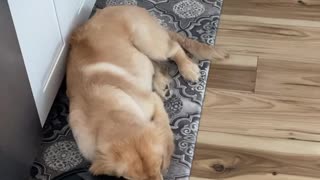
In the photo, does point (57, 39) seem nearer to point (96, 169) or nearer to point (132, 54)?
point (132, 54)

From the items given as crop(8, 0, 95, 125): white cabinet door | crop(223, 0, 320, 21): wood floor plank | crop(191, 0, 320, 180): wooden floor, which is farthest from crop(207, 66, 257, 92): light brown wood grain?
crop(8, 0, 95, 125): white cabinet door

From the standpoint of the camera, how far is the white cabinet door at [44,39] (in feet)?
5.31

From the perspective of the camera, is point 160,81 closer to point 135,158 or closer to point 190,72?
point 190,72

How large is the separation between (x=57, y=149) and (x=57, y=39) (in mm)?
367

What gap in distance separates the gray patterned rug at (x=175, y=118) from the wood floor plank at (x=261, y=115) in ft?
0.17

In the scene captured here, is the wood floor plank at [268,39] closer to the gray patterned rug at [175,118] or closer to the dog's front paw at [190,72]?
the gray patterned rug at [175,118]

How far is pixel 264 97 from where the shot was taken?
6.67 feet

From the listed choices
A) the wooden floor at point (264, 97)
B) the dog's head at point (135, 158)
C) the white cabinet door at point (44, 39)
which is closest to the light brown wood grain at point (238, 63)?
the wooden floor at point (264, 97)

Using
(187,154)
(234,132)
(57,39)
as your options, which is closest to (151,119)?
Result: (187,154)

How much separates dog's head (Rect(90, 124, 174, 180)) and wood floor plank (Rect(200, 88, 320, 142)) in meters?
0.44

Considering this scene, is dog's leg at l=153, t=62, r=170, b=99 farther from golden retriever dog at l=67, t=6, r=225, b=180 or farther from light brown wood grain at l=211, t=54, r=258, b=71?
light brown wood grain at l=211, t=54, r=258, b=71

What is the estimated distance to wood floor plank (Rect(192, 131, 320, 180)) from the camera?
179cm

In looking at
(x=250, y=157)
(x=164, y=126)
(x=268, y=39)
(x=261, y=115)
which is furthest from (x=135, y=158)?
(x=268, y=39)

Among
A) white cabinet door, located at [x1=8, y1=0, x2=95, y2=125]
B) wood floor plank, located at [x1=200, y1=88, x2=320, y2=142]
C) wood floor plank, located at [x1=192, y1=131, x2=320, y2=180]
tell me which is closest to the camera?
white cabinet door, located at [x1=8, y1=0, x2=95, y2=125]
